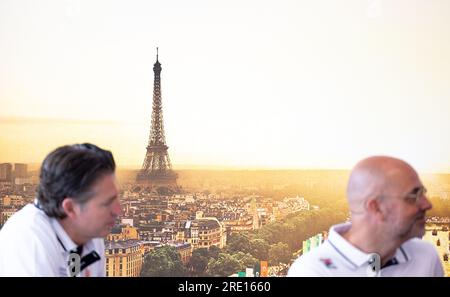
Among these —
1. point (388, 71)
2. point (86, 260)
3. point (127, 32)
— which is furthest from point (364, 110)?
point (86, 260)

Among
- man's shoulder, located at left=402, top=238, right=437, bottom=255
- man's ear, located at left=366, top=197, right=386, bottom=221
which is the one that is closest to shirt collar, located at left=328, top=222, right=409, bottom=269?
man's ear, located at left=366, top=197, right=386, bottom=221

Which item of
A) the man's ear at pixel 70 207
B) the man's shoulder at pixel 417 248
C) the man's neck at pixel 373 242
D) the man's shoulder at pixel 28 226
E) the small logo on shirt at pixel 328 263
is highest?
the man's ear at pixel 70 207

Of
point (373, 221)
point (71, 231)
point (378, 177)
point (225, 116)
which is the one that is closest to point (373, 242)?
point (373, 221)

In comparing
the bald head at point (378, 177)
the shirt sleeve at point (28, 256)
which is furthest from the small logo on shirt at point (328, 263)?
the shirt sleeve at point (28, 256)

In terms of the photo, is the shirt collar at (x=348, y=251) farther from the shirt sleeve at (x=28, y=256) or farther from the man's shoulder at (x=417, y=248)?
the shirt sleeve at (x=28, y=256)
